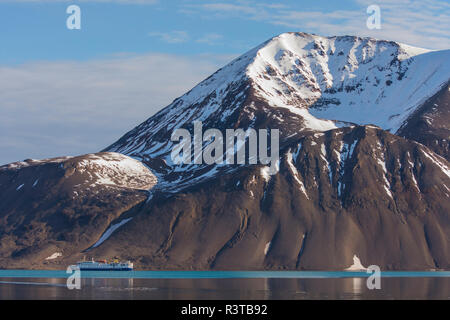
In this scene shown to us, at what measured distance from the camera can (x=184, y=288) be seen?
130125 mm
